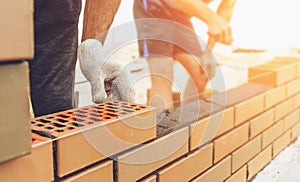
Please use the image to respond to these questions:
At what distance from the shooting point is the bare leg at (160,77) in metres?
1.77

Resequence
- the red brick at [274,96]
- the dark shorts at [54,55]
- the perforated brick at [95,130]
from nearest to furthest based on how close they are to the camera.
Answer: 1. the perforated brick at [95,130]
2. the dark shorts at [54,55]
3. the red brick at [274,96]

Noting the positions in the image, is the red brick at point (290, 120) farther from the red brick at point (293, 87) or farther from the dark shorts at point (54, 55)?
the dark shorts at point (54, 55)

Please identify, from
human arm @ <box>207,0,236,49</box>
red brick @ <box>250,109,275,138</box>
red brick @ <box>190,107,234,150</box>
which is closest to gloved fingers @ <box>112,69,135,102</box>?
red brick @ <box>190,107,234,150</box>

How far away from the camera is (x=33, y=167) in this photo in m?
0.59

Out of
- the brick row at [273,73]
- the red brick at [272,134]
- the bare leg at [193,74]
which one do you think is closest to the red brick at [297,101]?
the brick row at [273,73]

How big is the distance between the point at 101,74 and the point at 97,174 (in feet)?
0.75

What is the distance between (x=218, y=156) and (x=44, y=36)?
2.29 feet

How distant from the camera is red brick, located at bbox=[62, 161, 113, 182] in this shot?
2.20 ft

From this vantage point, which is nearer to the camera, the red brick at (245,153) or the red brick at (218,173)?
the red brick at (218,173)

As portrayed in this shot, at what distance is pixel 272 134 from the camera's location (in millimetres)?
1661

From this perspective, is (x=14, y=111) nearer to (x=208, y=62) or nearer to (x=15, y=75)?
(x=15, y=75)

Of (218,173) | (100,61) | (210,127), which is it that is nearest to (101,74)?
(100,61)

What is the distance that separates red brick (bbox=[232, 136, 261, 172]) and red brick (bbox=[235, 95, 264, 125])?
0.11 m

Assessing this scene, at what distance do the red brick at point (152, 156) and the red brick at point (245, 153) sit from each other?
391 millimetres
